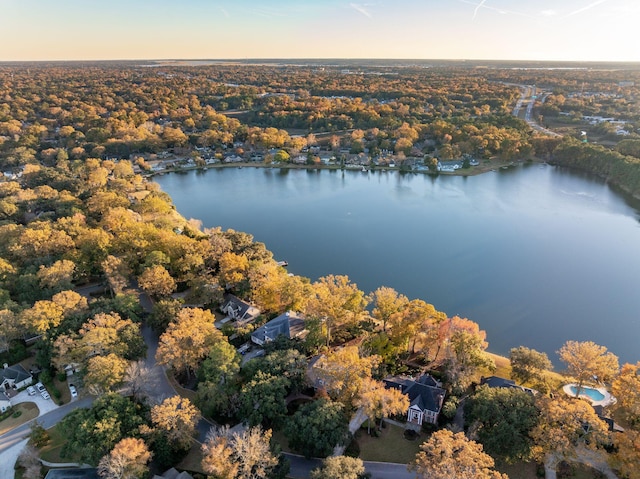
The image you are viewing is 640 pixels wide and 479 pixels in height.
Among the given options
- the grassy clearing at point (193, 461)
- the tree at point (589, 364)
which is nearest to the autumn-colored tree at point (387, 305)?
the tree at point (589, 364)

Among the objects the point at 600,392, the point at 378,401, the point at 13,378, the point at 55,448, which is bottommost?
the point at 55,448

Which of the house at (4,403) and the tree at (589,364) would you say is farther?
the house at (4,403)

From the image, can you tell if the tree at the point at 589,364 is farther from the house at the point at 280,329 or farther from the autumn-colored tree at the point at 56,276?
the autumn-colored tree at the point at 56,276

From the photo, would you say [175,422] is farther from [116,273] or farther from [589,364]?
[589,364]

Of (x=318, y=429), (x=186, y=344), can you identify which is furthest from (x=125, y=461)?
(x=318, y=429)

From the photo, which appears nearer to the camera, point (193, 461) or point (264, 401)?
point (193, 461)

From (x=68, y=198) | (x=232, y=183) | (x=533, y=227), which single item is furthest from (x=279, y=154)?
(x=533, y=227)

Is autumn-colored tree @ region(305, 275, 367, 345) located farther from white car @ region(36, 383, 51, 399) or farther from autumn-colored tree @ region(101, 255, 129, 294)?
white car @ region(36, 383, 51, 399)
